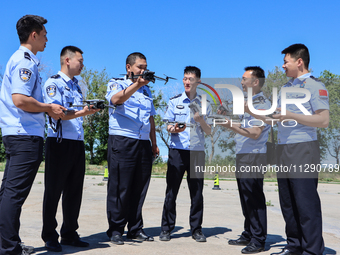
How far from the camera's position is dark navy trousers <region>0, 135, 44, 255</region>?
3.27 meters

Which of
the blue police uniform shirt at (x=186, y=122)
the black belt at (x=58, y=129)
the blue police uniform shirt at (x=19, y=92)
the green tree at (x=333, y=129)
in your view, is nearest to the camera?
the blue police uniform shirt at (x=19, y=92)

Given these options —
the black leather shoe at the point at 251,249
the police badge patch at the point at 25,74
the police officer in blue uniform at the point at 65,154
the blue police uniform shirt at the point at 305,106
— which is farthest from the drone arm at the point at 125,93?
the black leather shoe at the point at 251,249

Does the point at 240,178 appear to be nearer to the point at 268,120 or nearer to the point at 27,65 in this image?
the point at 268,120

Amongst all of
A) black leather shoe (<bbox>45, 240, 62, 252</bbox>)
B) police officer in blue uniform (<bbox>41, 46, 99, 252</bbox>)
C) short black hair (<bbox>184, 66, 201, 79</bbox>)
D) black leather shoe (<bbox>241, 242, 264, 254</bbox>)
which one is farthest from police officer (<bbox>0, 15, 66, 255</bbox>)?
black leather shoe (<bbox>241, 242, 264, 254</bbox>)

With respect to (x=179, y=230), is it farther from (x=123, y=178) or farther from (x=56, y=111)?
(x=56, y=111)

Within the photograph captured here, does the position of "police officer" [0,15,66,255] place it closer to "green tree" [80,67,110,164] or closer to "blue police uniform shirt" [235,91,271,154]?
"blue police uniform shirt" [235,91,271,154]

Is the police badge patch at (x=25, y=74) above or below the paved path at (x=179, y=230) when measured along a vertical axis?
above

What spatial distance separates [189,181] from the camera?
497cm

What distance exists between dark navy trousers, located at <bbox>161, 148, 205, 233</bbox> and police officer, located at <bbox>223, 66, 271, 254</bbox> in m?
0.62

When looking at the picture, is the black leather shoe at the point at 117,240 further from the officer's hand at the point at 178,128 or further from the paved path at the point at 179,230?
the officer's hand at the point at 178,128

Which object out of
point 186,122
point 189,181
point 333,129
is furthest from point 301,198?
point 333,129

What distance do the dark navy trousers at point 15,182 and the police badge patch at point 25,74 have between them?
57cm

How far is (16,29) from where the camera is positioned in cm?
364

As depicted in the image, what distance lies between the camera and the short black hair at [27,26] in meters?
3.58
